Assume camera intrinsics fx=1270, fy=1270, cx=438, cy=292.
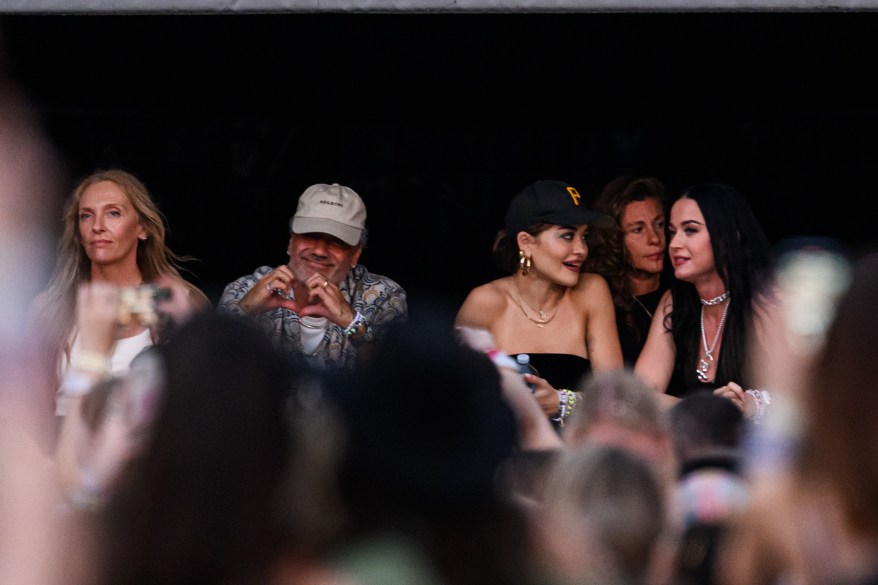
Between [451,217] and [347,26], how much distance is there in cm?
110

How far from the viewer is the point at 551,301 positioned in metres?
4.89

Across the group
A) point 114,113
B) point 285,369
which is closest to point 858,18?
point 114,113

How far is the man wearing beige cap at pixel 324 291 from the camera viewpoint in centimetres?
470

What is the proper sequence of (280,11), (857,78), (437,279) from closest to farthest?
(280,11) < (857,78) < (437,279)

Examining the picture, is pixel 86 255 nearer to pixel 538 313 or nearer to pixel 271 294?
pixel 271 294

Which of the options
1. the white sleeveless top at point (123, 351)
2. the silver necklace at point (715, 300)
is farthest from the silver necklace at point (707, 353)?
the white sleeveless top at point (123, 351)

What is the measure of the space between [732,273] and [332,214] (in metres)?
1.52

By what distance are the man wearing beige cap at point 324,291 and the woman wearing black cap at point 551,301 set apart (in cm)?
36

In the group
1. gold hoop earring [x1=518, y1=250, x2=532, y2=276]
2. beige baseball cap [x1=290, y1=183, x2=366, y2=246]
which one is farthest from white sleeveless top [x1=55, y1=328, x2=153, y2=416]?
gold hoop earring [x1=518, y1=250, x2=532, y2=276]

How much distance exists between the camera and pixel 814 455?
1.72 metres

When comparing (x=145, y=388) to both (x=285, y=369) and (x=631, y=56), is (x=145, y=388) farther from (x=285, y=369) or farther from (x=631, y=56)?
(x=631, y=56)

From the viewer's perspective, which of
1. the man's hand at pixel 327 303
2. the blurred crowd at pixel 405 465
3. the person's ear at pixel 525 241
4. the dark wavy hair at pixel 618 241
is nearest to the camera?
the blurred crowd at pixel 405 465

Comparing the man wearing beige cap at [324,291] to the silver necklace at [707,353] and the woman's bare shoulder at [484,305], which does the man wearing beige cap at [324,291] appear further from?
the silver necklace at [707,353]

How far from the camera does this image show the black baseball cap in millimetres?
4840
